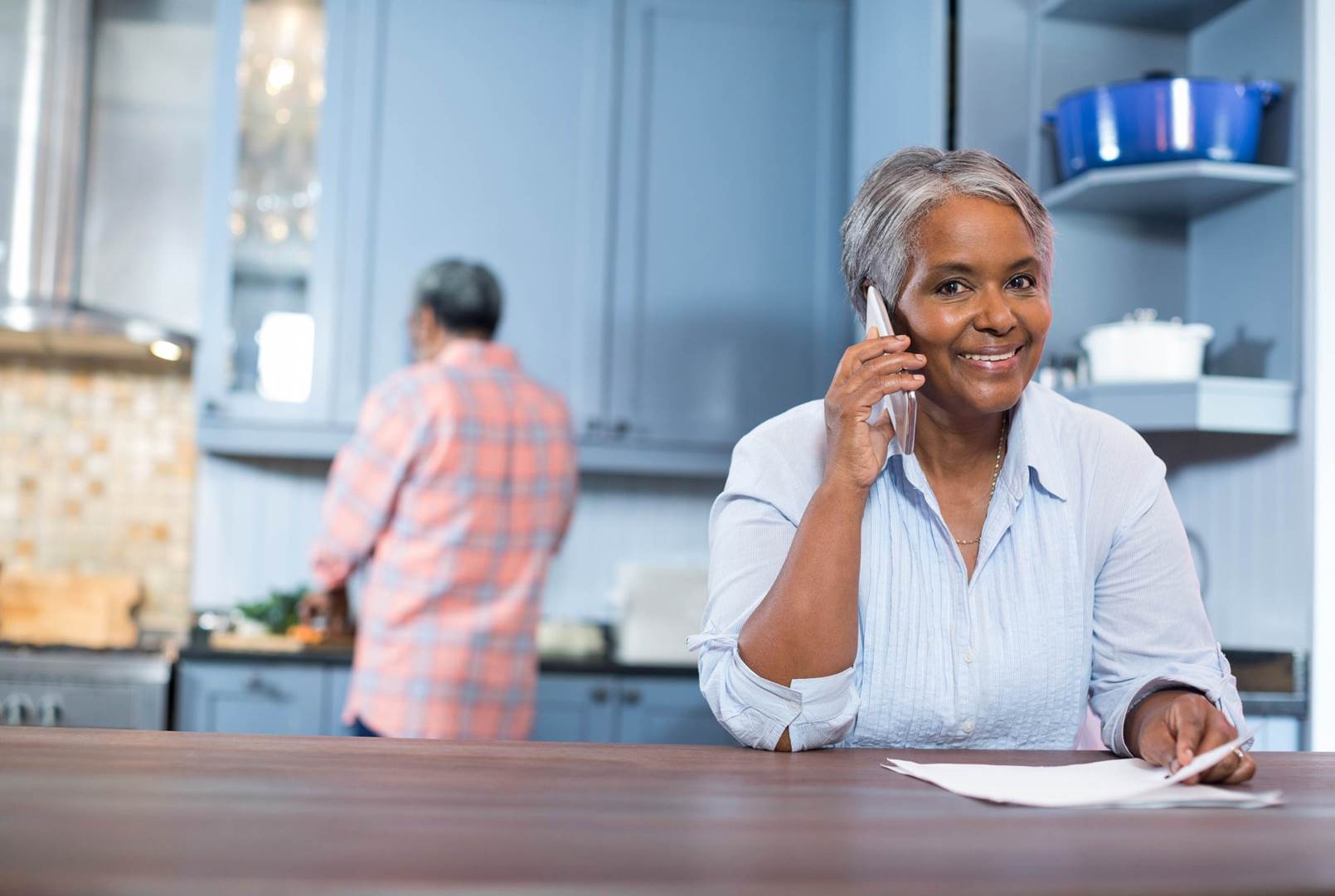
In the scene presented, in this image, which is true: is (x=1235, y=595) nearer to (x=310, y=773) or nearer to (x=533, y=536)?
(x=533, y=536)

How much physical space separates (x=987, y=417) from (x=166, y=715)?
7.09ft

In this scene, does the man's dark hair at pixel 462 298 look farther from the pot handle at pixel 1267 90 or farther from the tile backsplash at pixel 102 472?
the pot handle at pixel 1267 90

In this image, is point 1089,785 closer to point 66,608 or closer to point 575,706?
point 575,706

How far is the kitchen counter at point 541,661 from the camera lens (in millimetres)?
2807

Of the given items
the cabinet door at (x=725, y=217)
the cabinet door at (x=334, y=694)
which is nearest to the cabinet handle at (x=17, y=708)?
the cabinet door at (x=334, y=694)

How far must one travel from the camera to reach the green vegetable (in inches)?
121

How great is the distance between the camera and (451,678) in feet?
7.77

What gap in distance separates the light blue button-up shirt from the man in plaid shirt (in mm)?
1117

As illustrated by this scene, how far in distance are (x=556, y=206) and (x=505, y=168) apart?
0.53ft

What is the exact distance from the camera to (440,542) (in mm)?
2355

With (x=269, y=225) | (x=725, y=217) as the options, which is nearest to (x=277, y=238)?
(x=269, y=225)

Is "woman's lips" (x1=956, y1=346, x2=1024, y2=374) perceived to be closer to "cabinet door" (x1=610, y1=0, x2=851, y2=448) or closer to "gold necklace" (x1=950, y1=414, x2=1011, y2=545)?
"gold necklace" (x1=950, y1=414, x2=1011, y2=545)

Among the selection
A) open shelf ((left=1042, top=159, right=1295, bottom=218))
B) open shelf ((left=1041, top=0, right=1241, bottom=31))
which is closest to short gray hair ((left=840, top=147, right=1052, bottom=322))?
open shelf ((left=1042, top=159, right=1295, bottom=218))

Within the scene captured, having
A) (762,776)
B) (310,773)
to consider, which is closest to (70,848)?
(310,773)
